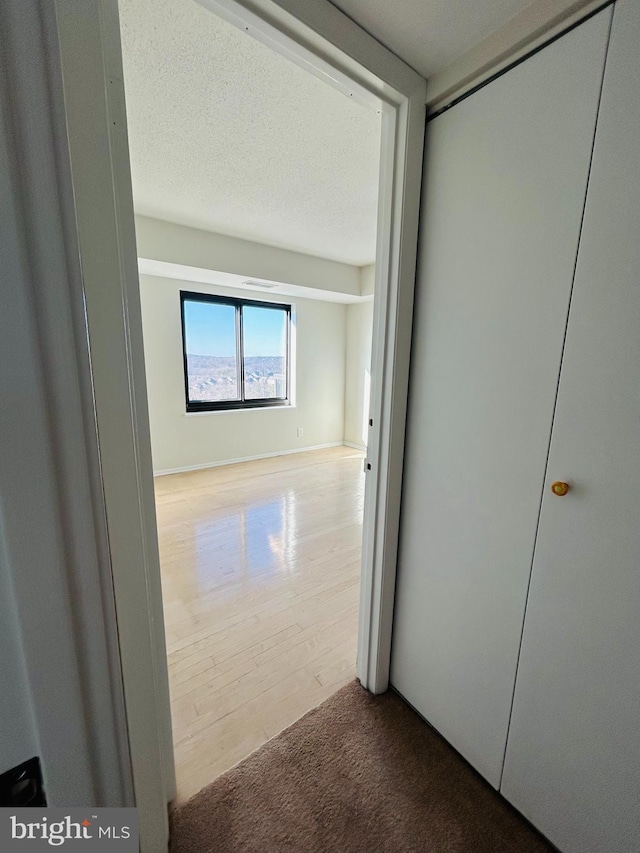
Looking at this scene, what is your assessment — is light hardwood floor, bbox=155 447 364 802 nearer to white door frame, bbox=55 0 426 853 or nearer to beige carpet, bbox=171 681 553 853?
beige carpet, bbox=171 681 553 853

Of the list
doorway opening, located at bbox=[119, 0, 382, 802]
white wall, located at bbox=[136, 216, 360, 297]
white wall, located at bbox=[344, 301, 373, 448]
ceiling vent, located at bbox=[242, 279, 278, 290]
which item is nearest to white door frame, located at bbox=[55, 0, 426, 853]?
doorway opening, located at bbox=[119, 0, 382, 802]

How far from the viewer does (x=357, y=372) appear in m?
5.23

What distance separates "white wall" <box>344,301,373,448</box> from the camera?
16.4 feet

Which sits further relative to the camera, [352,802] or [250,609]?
[250,609]

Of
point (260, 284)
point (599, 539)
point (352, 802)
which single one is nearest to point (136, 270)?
point (599, 539)

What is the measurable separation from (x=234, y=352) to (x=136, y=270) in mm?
3673

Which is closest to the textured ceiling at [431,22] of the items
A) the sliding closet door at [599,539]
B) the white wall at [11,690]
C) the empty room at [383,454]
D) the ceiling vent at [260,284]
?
the empty room at [383,454]

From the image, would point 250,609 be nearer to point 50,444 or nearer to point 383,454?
point 383,454

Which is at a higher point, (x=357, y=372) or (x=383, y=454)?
(x=357, y=372)

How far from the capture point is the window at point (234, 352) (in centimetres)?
407

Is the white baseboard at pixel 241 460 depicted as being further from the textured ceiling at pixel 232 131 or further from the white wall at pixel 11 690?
the white wall at pixel 11 690

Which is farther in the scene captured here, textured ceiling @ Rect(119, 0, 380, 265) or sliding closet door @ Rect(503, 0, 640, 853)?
textured ceiling @ Rect(119, 0, 380, 265)

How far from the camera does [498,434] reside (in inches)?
40.8

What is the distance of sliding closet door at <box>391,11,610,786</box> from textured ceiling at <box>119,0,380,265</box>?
745 millimetres
